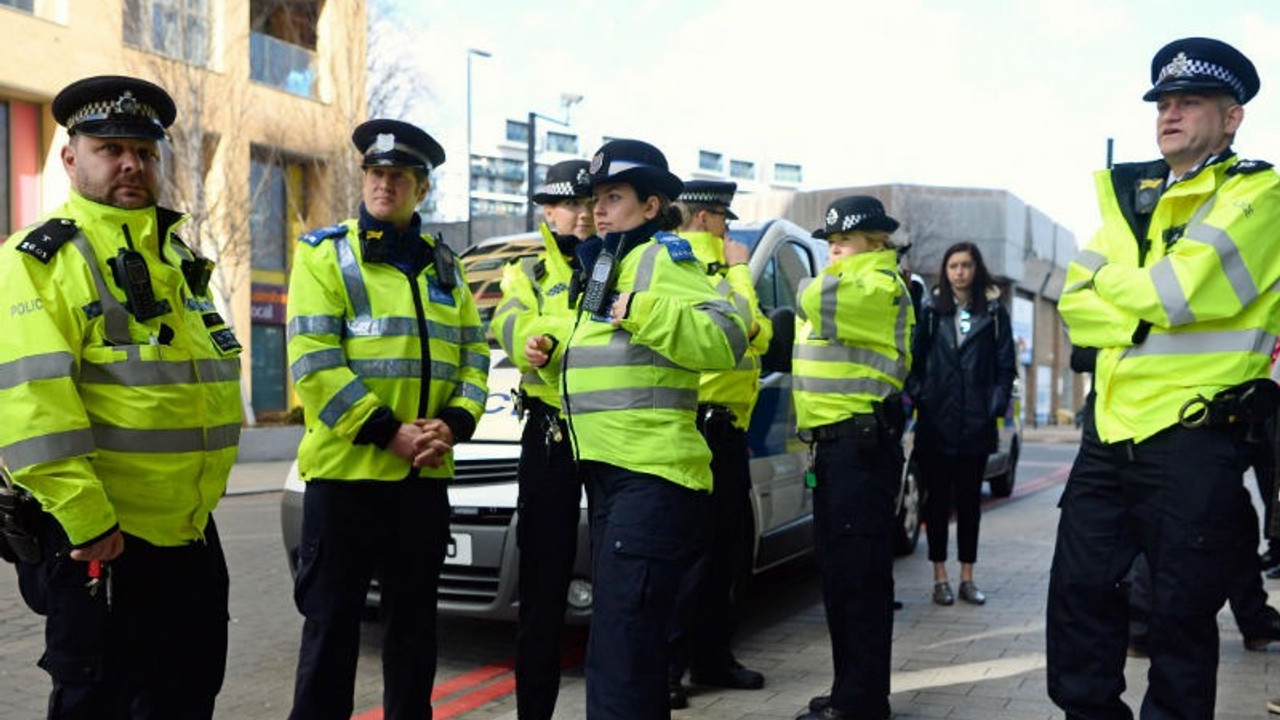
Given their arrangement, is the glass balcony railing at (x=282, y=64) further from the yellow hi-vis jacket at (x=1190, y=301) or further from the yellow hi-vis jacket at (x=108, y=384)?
the yellow hi-vis jacket at (x=1190, y=301)

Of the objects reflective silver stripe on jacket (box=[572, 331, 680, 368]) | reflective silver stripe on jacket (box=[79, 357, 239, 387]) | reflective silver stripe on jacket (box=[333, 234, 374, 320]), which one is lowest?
reflective silver stripe on jacket (box=[79, 357, 239, 387])

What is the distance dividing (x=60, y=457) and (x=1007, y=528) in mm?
9295

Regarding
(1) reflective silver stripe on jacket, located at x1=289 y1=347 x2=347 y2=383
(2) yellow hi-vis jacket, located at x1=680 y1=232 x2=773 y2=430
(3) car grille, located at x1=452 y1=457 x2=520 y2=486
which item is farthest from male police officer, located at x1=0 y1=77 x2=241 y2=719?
(2) yellow hi-vis jacket, located at x1=680 y1=232 x2=773 y2=430

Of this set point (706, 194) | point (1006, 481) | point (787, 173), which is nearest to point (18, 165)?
point (1006, 481)

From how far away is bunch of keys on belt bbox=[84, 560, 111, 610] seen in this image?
2805 millimetres

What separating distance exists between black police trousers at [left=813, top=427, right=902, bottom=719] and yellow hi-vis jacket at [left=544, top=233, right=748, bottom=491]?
123 centimetres

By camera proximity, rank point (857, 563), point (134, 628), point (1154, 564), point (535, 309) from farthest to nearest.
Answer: point (857, 563) < point (535, 309) < point (1154, 564) < point (134, 628)

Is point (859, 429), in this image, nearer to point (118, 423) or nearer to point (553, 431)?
point (553, 431)

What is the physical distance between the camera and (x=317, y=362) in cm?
357

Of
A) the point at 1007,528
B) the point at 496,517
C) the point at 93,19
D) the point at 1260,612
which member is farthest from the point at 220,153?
the point at 1260,612

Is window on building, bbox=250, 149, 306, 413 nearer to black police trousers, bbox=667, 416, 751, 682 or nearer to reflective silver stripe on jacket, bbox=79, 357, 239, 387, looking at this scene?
black police trousers, bbox=667, 416, 751, 682

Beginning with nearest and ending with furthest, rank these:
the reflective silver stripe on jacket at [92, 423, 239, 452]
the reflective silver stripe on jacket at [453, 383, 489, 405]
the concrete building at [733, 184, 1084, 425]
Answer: the reflective silver stripe on jacket at [92, 423, 239, 452] → the reflective silver stripe on jacket at [453, 383, 489, 405] → the concrete building at [733, 184, 1084, 425]

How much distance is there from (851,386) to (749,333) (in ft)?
1.58

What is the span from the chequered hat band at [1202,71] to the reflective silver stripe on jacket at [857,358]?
6.01 feet
